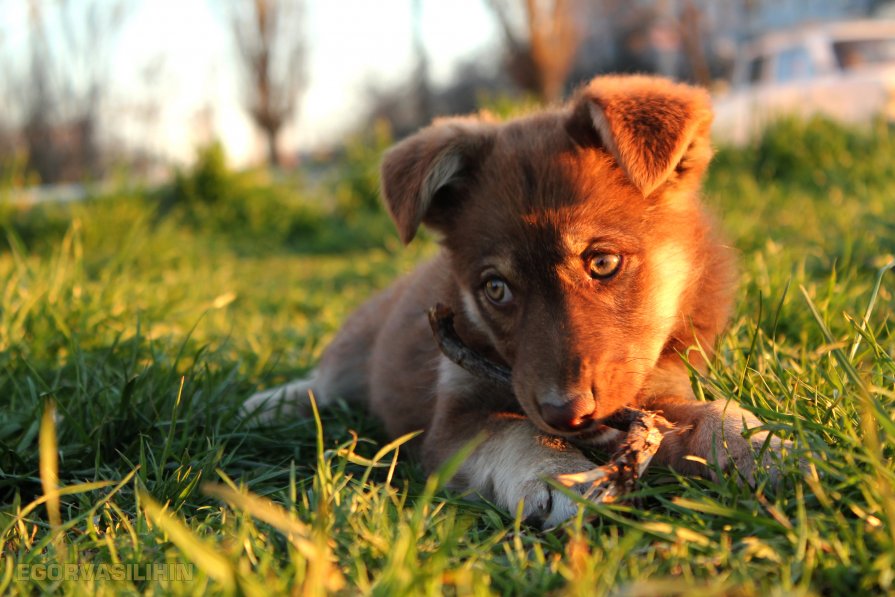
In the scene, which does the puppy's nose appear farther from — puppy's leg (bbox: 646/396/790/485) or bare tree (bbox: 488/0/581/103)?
bare tree (bbox: 488/0/581/103)

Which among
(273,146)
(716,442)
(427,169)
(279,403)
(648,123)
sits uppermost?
(648,123)

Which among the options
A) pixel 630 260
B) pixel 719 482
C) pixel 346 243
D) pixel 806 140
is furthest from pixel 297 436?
pixel 806 140

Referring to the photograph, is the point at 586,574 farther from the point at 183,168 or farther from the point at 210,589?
the point at 183,168

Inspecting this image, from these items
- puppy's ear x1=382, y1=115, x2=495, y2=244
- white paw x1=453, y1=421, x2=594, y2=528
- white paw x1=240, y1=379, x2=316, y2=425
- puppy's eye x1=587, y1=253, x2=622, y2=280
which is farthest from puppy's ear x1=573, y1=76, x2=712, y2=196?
white paw x1=240, y1=379, x2=316, y2=425

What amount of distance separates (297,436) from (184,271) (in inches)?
159

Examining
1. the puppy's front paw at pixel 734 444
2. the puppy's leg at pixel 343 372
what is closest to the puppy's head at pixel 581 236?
the puppy's front paw at pixel 734 444

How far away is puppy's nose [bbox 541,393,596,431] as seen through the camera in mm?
2113

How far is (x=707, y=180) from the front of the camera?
8688 mm

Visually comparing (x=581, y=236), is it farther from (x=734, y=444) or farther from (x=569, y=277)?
(x=734, y=444)

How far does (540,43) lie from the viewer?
855 inches

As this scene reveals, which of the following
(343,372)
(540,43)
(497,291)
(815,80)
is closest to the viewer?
(497,291)

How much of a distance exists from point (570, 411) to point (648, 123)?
0.91 meters

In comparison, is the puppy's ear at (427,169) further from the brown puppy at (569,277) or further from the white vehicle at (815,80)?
the white vehicle at (815,80)

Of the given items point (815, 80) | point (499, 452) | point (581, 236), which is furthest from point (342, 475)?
point (815, 80)
